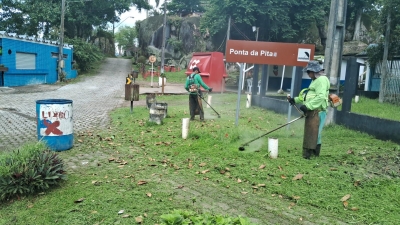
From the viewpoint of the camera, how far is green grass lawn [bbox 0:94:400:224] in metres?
3.93

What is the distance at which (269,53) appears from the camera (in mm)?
8555

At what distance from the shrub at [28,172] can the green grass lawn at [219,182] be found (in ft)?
0.40

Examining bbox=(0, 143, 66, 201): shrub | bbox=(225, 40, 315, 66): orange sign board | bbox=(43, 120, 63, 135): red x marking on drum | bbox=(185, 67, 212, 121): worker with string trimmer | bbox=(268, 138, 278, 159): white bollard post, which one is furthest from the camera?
bbox=(185, 67, 212, 121): worker with string trimmer

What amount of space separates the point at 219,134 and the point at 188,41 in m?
37.0

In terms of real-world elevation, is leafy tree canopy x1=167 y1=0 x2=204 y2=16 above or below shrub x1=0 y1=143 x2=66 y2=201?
above

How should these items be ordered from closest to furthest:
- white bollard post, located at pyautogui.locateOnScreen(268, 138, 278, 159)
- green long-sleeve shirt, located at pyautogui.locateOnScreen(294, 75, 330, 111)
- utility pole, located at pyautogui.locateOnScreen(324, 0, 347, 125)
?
green long-sleeve shirt, located at pyautogui.locateOnScreen(294, 75, 330, 111)
white bollard post, located at pyautogui.locateOnScreen(268, 138, 278, 159)
utility pole, located at pyautogui.locateOnScreen(324, 0, 347, 125)

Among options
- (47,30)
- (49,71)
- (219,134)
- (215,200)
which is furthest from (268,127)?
(47,30)

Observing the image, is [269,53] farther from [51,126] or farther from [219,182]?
[51,126]

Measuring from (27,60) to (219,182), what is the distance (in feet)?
74.7

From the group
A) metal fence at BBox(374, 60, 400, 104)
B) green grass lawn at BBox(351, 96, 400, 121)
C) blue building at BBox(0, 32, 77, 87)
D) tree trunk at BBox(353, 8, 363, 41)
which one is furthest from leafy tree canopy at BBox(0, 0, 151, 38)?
green grass lawn at BBox(351, 96, 400, 121)

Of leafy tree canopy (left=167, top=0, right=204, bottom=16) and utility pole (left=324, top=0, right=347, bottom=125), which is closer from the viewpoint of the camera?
utility pole (left=324, top=0, right=347, bottom=125)

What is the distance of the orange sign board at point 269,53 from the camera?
27.7ft

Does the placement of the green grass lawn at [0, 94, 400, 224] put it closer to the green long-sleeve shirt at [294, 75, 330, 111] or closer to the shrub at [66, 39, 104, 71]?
the green long-sleeve shirt at [294, 75, 330, 111]

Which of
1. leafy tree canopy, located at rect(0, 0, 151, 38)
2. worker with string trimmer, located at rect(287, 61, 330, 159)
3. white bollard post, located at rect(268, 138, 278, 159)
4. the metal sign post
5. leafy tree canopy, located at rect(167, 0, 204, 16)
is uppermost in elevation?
leafy tree canopy, located at rect(167, 0, 204, 16)
